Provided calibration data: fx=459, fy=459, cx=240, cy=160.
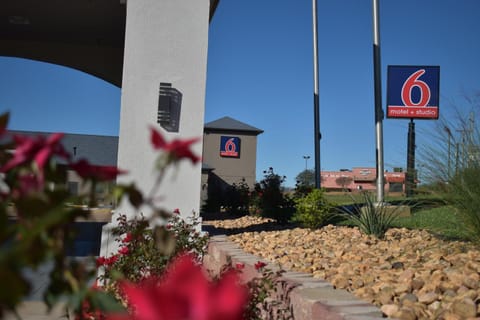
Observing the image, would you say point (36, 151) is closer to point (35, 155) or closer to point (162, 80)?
point (35, 155)

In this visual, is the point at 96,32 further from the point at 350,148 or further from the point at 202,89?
the point at 350,148

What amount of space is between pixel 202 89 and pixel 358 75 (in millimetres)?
8053

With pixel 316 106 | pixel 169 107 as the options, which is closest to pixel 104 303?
pixel 169 107

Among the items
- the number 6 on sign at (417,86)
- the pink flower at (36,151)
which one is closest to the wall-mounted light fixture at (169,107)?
the pink flower at (36,151)

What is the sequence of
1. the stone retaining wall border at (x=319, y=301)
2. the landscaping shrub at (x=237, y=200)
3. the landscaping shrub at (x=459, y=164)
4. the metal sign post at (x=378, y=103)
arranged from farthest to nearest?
the landscaping shrub at (x=237, y=200) → the metal sign post at (x=378, y=103) → the landscaping shrub at (x=459, y=164) → the stone retaining wall border at (x=319, y=301)

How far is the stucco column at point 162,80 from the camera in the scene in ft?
15.9

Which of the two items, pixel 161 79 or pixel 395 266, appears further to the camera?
pixel 161 79

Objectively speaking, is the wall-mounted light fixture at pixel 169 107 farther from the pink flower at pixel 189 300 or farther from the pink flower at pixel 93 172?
the pink flower at pixel 189 300

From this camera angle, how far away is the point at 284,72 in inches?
505

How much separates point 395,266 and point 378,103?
473cm

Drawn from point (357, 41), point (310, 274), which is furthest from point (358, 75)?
point (310, 274)

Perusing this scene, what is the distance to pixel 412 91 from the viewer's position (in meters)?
11.0

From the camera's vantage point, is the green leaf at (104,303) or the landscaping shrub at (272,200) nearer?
the green leaf at (104,303)

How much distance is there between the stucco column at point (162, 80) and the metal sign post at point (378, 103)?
3.27 metres
